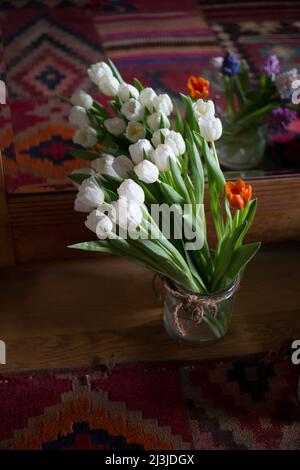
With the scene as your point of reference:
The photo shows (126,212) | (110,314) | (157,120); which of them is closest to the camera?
(126,212)

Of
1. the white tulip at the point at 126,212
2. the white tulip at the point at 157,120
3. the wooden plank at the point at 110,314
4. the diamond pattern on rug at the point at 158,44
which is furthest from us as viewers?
the diamond pattern on rug at the point at 158,44

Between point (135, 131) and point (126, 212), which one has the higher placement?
point (135, 131)

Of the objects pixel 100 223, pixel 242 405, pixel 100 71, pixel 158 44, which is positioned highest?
pixel 158 44

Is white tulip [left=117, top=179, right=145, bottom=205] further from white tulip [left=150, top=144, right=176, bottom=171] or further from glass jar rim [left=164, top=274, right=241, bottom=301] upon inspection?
glass jar rim [left=164, top=274, right=241, bottom=301]

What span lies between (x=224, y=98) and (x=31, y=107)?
0.31 m

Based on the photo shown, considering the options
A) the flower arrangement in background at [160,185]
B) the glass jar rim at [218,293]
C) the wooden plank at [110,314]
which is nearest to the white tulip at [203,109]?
the flower arrangement in background at [160,185]

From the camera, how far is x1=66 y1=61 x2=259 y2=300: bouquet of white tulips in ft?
2.43

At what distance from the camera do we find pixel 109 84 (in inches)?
32.4

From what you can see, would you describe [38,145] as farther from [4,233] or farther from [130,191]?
[130,191]

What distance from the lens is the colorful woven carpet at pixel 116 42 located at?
101cm

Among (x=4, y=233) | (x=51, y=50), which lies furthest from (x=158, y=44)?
(x=4, y=233)

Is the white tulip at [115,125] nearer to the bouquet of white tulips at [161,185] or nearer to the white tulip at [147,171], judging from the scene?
the bouquet of white tulips at [161,185]

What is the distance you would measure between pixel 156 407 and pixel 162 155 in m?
0.35
